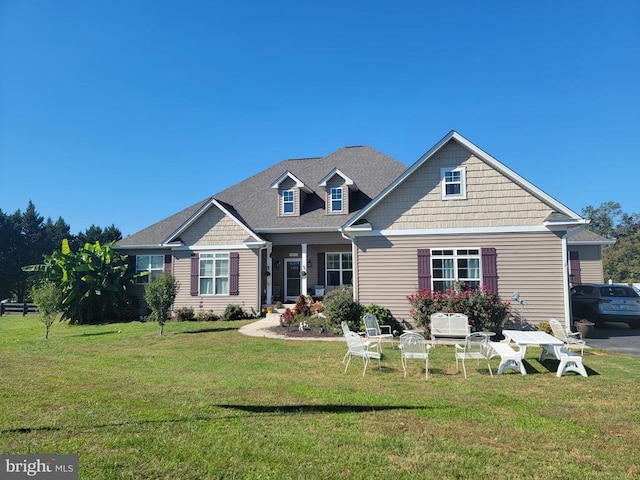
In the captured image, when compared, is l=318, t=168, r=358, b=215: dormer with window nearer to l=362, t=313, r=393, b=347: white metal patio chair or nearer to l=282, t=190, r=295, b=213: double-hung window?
l=282, t=190, r=295, b=213: double-hung window

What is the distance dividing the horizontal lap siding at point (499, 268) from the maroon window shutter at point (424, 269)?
0.16 metres

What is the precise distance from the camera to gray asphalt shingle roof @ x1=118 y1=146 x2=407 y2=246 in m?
19.3

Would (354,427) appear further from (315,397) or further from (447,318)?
(447,318)

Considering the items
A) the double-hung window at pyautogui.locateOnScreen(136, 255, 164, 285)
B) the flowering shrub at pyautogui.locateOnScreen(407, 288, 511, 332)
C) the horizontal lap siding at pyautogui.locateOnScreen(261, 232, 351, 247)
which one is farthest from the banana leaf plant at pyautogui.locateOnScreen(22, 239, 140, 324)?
the flowering shrub at pyautogui.locateOnScreen(407, 288, 511, 332)

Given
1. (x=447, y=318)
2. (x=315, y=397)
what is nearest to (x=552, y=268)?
(x=447, y=318)

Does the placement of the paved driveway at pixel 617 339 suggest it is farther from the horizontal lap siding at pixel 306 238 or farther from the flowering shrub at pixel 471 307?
the horizontal lap siding at pixel 306 238

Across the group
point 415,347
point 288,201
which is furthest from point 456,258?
point 288,201

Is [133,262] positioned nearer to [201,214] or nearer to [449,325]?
[201,214]

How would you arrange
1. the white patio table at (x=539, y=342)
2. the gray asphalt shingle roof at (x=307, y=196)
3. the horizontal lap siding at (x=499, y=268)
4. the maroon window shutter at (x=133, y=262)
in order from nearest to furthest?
the white patio table at (x=539, y=342), the horizontal lap siding at (x=499, y=268), the gray asphalt shingle roof at (x=307, y=196), the maroon window shutter at (x=133, y=262)

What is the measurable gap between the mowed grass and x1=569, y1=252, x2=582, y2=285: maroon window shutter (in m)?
11.0

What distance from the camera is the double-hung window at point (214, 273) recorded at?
18359 mm

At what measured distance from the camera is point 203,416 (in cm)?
536

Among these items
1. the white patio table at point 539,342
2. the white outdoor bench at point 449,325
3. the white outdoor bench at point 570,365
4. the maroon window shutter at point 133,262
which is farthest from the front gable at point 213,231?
the white outdoor bench at point 570,365

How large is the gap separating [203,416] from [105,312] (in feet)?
56.0
